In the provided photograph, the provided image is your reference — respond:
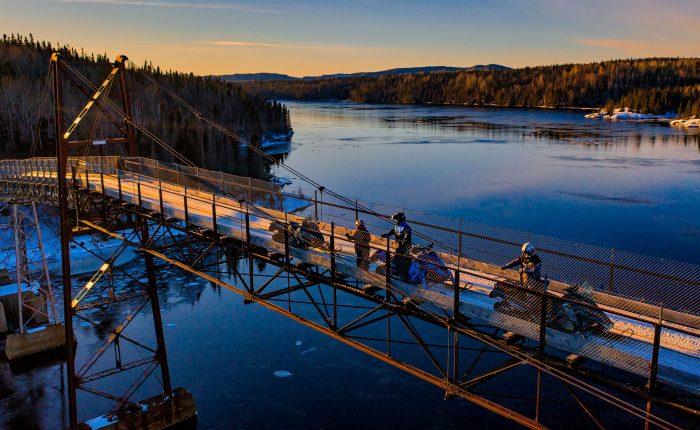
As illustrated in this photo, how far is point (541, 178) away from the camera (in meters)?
66.3

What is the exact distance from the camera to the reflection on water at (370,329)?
21.6 metres

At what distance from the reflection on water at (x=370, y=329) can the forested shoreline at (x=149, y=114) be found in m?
12.3

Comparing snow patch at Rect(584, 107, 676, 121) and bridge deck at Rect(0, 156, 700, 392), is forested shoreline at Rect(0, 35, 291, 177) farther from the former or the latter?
snow patch at Rect(584, 107, 676, 121)

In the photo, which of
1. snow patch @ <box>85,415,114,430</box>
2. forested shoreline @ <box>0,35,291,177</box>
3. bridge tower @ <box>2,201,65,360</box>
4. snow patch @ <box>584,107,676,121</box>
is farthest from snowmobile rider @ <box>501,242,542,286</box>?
snow patch @ <box>584,107,676,121</box>

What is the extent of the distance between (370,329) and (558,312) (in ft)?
57.3

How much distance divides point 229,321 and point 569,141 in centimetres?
9105

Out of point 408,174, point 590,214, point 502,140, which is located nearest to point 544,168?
point 408,174

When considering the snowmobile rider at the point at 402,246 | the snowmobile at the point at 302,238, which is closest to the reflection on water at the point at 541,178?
the snowmobile rider at the point at 402,246

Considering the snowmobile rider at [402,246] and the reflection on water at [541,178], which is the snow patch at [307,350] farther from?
the reflection on water at [541,178]

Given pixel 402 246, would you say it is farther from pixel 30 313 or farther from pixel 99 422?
pixel 30 313

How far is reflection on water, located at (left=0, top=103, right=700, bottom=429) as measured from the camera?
21641 mm

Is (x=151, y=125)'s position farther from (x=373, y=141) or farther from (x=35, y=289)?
(x=35, y=289)

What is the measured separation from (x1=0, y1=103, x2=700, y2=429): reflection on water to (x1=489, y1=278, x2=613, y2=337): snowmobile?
32.3 feet

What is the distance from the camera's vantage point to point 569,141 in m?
105
